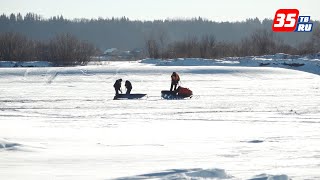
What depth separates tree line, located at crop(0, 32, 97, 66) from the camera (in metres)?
71.4

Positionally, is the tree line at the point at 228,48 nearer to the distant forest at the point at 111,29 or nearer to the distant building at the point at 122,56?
the distant building at the point at 122,56

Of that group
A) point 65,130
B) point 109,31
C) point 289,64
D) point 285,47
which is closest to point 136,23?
point 109,31

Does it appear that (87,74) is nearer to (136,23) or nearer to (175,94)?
(175,94)

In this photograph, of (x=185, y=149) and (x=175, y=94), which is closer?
(x=185, y=149)

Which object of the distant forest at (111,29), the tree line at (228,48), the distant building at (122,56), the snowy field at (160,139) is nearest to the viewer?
the snowy field at (160,139)

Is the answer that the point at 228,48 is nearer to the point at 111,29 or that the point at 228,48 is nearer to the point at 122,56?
the point at 122,56

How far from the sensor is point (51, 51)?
7325 cm

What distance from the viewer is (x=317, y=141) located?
12.9 m

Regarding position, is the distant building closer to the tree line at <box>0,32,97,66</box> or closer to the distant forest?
the tree line at <box>0,32,97,66</box>

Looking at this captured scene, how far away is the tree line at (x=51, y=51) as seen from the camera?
71438mm

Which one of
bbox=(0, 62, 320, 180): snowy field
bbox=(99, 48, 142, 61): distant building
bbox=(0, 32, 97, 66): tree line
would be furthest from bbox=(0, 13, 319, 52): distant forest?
bbox=(0, 62, 320, 180): snowy field

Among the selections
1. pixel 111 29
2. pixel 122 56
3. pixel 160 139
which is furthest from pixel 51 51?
pixel 111 29

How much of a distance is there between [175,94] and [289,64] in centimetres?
3126

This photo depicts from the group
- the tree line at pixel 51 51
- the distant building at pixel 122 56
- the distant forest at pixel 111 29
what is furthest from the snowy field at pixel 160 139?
the distant forest at pixel 111 29
